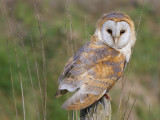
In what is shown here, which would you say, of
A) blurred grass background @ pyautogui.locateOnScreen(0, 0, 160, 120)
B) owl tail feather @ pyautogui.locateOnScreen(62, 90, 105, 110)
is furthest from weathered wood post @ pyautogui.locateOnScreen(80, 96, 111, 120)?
blurred grass background @ pyautogui.locateOnScreen(0, 0, 160, 120)

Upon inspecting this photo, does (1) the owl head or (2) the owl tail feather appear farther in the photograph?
(1) the owl head

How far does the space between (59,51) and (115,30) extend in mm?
5465

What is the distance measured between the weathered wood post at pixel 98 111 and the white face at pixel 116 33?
0.74 metres

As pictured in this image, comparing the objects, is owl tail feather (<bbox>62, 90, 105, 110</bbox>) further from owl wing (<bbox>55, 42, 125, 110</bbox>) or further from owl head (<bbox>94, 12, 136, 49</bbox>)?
owl head (<bbox>94, 12, 136, 49</bbox>)

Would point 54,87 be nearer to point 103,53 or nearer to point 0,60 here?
point 0,60

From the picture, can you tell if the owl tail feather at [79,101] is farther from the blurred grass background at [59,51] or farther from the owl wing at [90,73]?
the blurred grass background at [59,51]

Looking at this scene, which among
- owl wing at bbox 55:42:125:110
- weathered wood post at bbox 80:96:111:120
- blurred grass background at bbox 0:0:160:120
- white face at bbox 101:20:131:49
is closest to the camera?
weathered wood post at bbox 80:96:111:120

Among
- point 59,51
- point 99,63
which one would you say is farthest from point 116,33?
point 59,51

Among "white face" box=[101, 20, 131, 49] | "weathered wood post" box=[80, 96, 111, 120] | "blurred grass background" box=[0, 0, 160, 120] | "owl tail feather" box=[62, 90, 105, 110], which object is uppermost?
"white face" box=[101, 20, 131, 49]

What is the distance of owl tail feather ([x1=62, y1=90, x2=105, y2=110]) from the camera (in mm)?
2705

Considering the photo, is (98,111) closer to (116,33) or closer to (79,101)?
(79,101)

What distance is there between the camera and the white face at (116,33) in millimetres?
3443

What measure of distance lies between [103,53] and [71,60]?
0.32 m

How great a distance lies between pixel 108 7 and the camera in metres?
14.9
